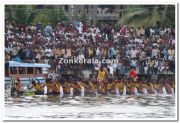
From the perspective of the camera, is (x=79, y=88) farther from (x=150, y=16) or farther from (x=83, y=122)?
(x=150, y=16)

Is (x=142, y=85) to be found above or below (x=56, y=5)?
below

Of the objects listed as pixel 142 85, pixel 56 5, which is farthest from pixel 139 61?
pixel 56 5

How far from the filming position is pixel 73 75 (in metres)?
14.5

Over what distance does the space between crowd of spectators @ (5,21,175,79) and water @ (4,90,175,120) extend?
0.43 metres

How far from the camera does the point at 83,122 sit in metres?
14.3

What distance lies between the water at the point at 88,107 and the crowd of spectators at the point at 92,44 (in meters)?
0.43

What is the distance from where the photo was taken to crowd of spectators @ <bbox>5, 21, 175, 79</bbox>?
565 inches

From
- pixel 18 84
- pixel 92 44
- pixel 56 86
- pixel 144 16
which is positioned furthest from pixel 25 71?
pixel 144 16

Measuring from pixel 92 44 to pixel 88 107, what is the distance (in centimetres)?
92

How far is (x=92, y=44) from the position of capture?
47.5 ft

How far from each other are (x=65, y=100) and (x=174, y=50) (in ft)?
5.68

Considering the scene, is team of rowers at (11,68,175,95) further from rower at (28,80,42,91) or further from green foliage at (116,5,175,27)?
green foliage at (116,5,175,27)

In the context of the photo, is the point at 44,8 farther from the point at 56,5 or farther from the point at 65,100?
the point at 65,100

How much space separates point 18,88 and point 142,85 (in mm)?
1798
